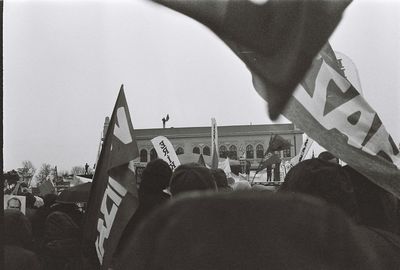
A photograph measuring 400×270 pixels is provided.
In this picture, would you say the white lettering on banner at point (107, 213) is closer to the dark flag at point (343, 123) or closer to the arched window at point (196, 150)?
the dark flag at point (343, 123)

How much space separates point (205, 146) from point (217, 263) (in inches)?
2558

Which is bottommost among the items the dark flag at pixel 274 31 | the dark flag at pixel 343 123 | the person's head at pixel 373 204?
the person's head at pixel 373 204

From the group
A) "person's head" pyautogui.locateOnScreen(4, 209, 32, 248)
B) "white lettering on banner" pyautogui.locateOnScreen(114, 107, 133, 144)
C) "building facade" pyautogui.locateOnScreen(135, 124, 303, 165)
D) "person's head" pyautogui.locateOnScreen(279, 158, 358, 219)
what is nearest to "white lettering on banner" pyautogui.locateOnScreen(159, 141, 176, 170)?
"white lettering on banner" pyautogui.locateOnScreen(114, 107, 133, 144)

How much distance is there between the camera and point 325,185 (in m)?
1.86

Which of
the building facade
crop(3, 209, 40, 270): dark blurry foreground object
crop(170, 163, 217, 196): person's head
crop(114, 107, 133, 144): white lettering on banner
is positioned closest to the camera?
crop(170, 163, 217, 196): person's head

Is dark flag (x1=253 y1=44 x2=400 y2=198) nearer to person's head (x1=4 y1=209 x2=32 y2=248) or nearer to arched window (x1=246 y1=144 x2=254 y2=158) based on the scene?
person's head (x1=4 y1=209 x2=32 y2=248)

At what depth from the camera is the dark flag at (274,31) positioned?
1.75m

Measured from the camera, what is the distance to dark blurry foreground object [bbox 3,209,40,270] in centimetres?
279

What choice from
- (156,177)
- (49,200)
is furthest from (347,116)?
(49,200)

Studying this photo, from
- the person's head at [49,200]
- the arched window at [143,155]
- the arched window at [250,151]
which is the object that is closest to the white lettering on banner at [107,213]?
the person's head at [49,200]

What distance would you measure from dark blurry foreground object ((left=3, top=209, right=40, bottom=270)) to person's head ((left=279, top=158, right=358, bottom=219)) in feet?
5.06

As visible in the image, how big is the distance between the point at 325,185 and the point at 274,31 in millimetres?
532

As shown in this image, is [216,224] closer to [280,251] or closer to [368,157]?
[280,251]

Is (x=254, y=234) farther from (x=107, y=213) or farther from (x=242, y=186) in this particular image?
(x=107, y=213)
